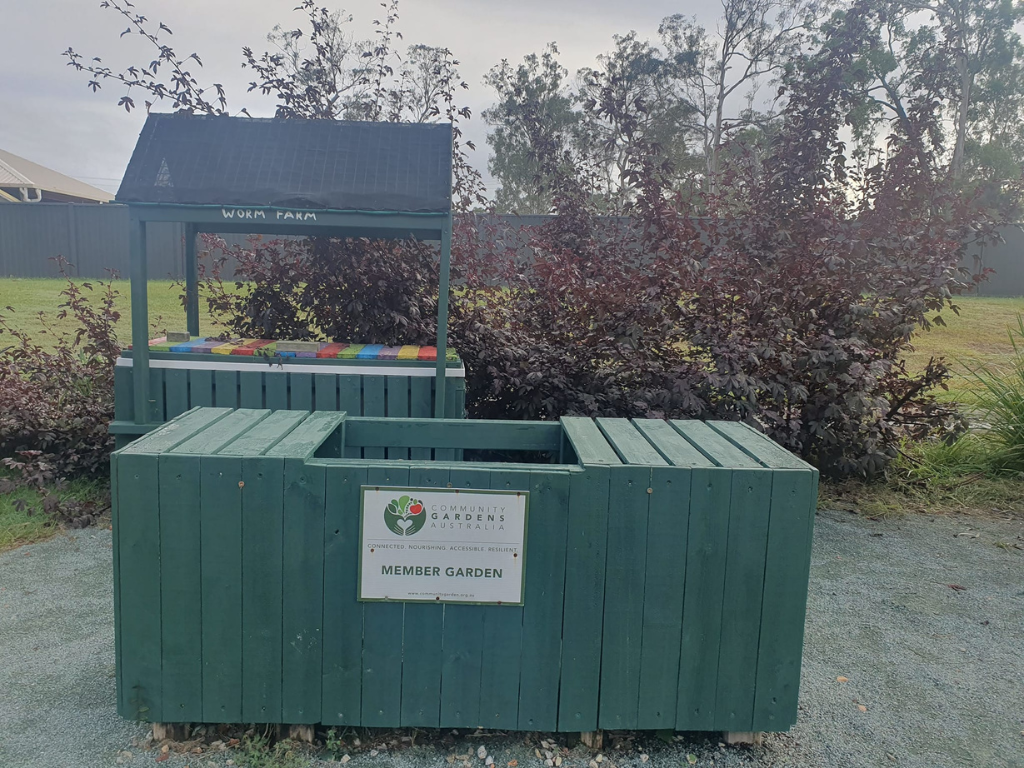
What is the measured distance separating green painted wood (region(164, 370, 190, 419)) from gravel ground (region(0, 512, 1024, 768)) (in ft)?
3.12

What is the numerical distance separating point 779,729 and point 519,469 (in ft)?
4.63

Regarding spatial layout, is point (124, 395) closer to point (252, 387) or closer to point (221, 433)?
point (252, 387)

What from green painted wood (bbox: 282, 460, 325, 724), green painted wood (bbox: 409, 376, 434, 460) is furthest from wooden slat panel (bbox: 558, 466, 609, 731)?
green painted wood (bbox: 409, 376, 434, 460)

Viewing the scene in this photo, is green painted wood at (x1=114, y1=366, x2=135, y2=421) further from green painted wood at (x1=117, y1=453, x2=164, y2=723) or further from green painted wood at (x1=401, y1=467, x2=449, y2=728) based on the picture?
green painted wood at (x1=401, y1=467, x2=449, y2=728)

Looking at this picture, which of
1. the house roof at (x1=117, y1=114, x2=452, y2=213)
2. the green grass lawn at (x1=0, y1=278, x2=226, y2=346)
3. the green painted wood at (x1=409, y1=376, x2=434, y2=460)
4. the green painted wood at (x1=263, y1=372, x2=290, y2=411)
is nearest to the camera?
the house roof at (x1=117, y1=114, x2=452, y2=213)

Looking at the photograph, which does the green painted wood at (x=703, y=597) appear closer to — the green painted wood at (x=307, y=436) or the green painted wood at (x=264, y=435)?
the green painted wood at (x=307, y=436)

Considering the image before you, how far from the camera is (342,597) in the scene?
292 cm

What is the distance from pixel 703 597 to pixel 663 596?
151 mm

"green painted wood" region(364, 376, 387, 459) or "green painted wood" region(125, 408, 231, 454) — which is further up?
"green painted wood" region(125, 408, 231, 454)

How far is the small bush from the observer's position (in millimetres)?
5801

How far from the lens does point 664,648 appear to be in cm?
296

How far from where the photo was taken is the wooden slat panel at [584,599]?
292cm

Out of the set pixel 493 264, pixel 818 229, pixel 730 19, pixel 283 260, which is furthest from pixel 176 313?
pixel 730 19

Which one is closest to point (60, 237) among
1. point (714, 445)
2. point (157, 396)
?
point (157, 396)
